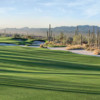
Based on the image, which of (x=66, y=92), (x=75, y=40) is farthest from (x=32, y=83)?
(x=75, y=40)

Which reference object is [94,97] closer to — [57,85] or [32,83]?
[57,85]

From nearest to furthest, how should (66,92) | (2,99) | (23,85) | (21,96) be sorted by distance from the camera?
1. (2,99)
2. (21,96)
3. (66,92)
4. (23,85)

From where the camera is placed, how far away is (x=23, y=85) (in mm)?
5633

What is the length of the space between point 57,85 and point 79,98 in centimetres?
134

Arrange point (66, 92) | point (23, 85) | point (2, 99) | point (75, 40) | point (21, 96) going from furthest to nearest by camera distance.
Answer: point (75, 40) → point (23, 85) → point (66, 92) → point (21, 96) → point (2, 99)

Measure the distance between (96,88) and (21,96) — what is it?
2294 mm

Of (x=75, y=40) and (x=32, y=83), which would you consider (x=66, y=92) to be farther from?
(x=75, y=40)

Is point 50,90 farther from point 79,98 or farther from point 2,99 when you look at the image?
point 2,99

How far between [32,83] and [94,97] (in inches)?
78.6

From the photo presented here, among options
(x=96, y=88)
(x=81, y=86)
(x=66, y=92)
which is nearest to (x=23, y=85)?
(x=66, y=92)

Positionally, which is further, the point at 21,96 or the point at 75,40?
the point at 75,40

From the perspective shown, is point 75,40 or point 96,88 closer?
point 96,88

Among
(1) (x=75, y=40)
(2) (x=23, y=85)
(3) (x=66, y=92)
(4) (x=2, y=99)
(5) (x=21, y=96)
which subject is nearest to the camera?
(4) (x=2, y=99)

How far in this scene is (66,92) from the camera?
509 cm
